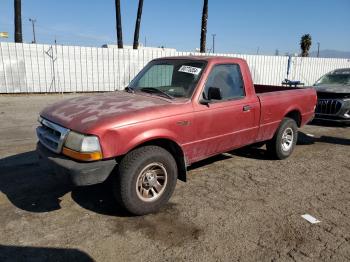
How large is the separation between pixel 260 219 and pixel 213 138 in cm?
131

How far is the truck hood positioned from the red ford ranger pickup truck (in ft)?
0.04

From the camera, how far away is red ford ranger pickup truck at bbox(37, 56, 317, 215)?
3.55 metres

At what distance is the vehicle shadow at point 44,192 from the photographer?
408cm

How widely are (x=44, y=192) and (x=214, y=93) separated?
8.74ft

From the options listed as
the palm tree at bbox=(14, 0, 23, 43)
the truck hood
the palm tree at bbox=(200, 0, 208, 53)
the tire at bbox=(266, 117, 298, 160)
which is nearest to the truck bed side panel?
the tire at bbox=(266, 117, 298, 160)

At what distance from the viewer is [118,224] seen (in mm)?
3723

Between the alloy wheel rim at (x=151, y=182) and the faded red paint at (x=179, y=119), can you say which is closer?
the faded red paint at (x=179, y=119)

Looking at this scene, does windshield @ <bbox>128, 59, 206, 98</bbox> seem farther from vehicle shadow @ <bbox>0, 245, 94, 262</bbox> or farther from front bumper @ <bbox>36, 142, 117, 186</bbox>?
vehicle shadow @ <bbox>0, 245, 94, 262</bbox>

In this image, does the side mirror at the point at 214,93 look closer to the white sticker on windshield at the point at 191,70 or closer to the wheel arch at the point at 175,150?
the white sticker on windshield at the point at 191,70

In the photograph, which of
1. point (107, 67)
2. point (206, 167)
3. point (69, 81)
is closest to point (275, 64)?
point (107, 67)

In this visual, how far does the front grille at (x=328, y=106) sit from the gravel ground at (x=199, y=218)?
3.25 m

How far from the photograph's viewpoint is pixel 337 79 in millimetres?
10430

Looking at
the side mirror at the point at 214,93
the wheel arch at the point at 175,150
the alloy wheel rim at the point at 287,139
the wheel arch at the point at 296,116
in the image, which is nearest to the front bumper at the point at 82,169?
the wheel arch at the point at 175,150

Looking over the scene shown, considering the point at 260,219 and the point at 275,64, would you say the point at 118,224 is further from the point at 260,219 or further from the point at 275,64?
the point at 275,64
